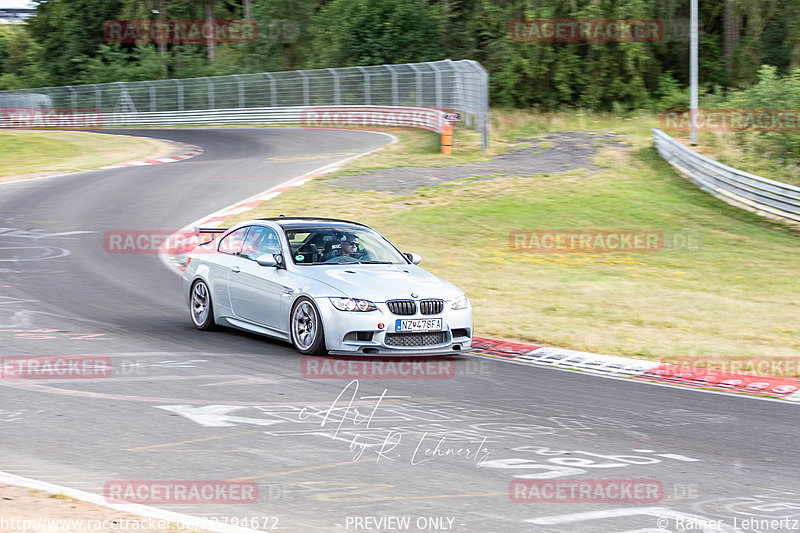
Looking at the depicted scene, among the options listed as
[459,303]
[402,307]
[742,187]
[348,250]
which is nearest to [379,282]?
[402,307]

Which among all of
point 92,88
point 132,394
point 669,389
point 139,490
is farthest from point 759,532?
point 92,88

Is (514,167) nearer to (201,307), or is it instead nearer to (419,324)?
(201,307)

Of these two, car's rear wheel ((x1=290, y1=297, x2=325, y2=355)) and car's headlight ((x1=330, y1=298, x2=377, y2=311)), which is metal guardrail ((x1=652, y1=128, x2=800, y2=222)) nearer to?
car's headlight ((x1=330, y1=298, x2=377, y2=311))

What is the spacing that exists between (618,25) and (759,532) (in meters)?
44.1

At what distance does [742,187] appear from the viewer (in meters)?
26.2

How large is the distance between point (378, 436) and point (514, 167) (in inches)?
920

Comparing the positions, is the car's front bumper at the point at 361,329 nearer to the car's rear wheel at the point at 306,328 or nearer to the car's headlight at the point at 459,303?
the car's rear wheel at the point at 306,328

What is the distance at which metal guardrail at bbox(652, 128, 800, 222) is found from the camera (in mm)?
24484

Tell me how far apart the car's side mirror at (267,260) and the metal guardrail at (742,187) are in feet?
56.1

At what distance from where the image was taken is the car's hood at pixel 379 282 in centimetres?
1024

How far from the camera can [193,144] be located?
39719 mm

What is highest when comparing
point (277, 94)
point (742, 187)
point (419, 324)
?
point (277, 94)

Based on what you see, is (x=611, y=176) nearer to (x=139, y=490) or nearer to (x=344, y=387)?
(x=344, y=387)

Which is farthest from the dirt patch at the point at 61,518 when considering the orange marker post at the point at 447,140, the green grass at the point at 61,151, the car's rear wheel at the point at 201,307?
the orange marker post at the point at 447,140
